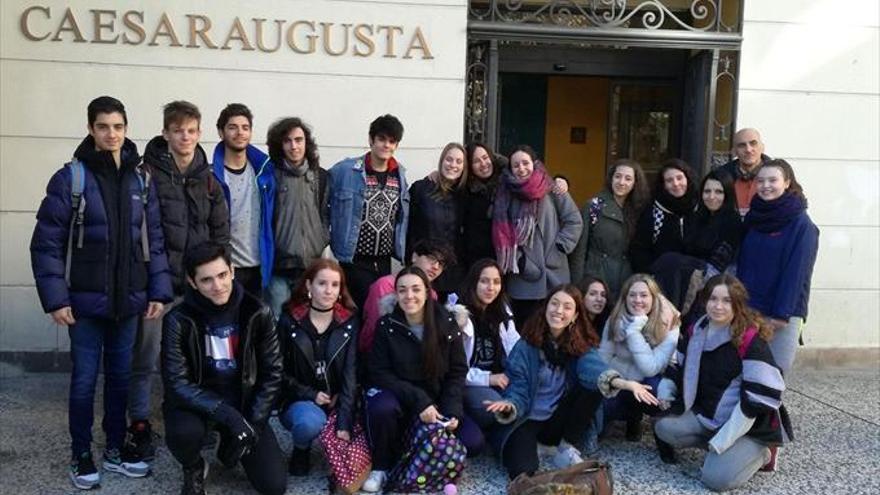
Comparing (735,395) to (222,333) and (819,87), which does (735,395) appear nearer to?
(222,333)

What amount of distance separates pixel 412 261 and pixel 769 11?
13.0 ft

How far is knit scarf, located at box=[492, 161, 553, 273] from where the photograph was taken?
5066mm

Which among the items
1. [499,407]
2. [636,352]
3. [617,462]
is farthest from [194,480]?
[636,352]

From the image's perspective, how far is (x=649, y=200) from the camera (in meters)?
Answer: 5.33

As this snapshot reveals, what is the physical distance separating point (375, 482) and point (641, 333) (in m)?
1.72

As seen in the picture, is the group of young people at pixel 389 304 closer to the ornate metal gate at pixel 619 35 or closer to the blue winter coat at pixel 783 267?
the blue winter coat at pixel 783 267

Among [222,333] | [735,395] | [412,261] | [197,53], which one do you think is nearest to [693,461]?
[735,395]

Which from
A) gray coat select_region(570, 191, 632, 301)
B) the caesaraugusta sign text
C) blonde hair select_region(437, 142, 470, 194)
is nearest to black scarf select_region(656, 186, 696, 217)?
gray coat select_region(570, 191, 632, 301)

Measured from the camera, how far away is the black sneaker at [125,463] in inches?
160

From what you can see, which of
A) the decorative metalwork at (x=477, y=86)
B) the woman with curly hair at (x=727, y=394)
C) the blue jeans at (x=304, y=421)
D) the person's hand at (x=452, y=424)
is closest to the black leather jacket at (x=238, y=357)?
the blue jeans at (x=304, y=421)

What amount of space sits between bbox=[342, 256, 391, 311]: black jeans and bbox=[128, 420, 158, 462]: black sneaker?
144 cm

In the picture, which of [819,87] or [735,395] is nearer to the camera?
[735,395]

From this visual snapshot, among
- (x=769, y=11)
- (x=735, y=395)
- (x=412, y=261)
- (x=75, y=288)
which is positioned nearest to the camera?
(x=75, y=288)

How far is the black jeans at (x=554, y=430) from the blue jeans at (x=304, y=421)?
1003 mm
